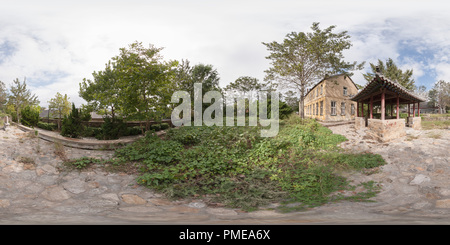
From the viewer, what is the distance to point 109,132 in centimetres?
1008

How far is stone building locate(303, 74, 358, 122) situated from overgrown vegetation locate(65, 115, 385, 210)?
474 inches

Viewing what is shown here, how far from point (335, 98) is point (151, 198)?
20191mm

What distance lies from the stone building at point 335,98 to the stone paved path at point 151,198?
13.1 metres

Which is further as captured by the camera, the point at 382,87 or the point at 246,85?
the point at 246,85

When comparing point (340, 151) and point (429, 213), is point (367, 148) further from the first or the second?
point (429, 213)

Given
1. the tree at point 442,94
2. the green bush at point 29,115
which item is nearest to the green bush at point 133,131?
the green bush at point 29,115

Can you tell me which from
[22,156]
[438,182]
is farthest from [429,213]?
[22,156]

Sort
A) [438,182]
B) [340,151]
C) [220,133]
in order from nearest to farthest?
[438,182] < [340,151] < [220,133]

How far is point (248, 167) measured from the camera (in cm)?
634

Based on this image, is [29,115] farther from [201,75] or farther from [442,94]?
[442,94]

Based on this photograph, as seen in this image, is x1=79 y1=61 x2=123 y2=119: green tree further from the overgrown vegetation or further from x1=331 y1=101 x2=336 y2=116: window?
x1=331 y1=101 x2=336 y2=116: window

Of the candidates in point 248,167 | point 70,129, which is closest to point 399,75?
point 248,167

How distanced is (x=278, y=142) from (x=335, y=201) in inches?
146

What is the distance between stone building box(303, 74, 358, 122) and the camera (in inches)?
782
